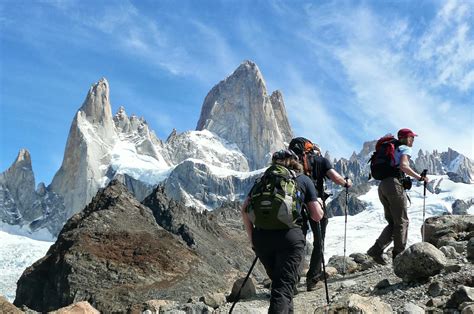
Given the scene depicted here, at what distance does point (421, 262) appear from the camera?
7930mm

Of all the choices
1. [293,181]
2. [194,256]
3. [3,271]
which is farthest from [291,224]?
[3,271]

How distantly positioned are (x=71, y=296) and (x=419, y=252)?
121ft

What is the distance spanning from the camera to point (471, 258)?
8883mm

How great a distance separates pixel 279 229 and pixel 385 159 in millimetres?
4433

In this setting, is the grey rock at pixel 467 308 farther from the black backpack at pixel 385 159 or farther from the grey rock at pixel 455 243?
the grey rock at pixel 455 243

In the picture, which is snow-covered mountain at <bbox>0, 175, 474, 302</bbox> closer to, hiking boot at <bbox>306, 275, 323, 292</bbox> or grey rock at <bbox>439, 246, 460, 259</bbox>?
hiking boot at <bbox>306, 275, 323, 292</bbox>

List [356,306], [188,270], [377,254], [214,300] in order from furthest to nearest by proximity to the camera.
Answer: [188,270] → [377,254] → [214,300] → [356,306]

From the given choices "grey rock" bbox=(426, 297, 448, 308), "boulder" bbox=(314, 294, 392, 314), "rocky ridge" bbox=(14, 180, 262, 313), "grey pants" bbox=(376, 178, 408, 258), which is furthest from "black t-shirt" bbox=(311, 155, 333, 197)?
"rocky ridge" bbox=(14, 180, 262, 313)

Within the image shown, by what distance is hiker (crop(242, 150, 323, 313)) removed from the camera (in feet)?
18.8

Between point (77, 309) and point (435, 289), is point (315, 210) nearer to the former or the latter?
point (435, 289)

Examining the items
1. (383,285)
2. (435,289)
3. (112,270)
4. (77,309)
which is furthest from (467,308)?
(112,270)

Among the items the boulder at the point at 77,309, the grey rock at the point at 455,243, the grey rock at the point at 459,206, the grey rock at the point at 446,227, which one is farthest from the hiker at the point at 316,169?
the grey rock at the point at 459,206

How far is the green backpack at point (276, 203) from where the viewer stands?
226 inches

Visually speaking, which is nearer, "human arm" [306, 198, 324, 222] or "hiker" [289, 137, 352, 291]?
"human arm" [306, 198, 324, 222]
